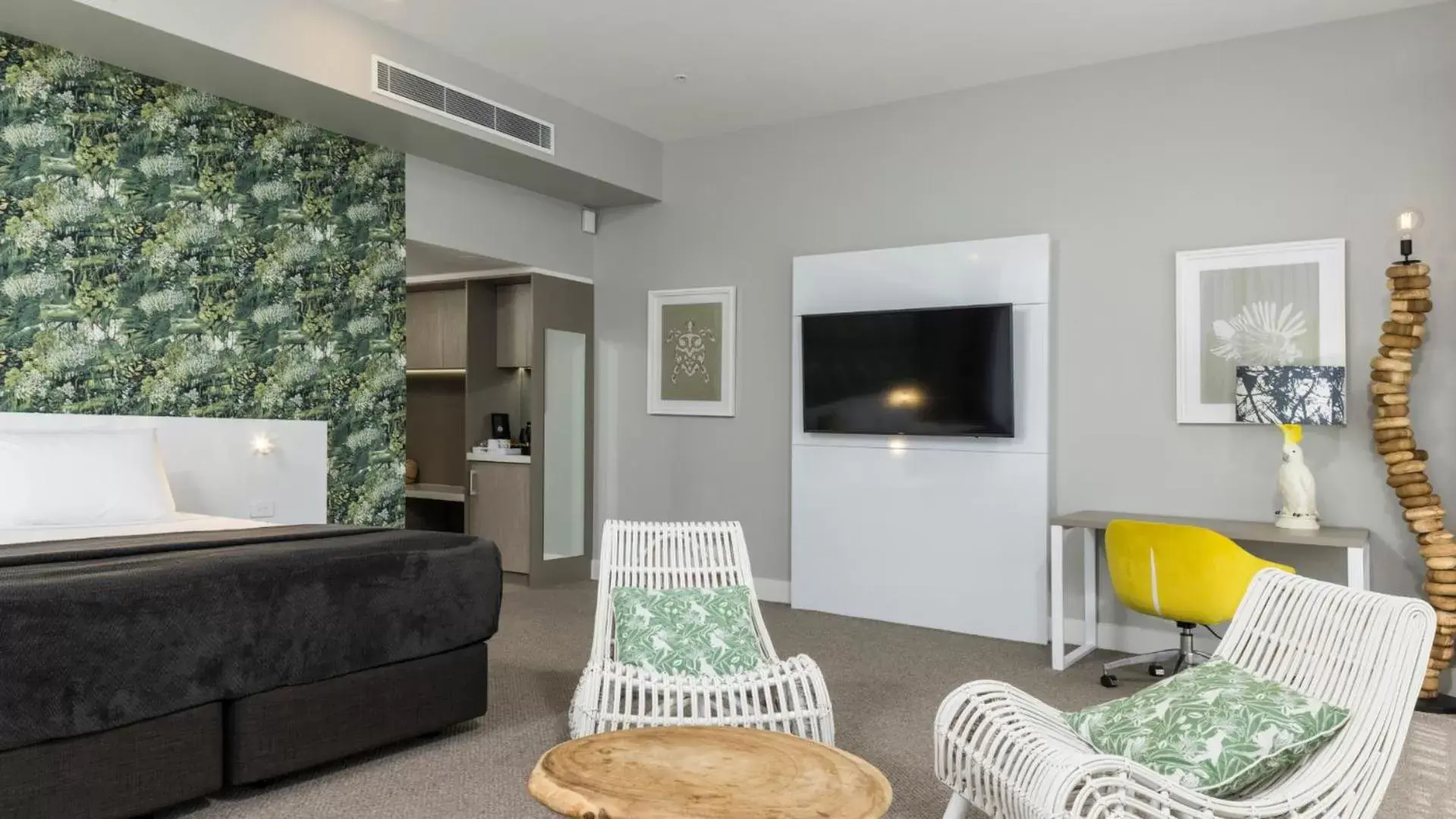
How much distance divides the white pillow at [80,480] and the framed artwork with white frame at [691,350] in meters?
3.16

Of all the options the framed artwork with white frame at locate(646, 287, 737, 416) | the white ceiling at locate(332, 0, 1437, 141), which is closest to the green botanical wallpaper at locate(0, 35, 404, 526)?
the white ceiling at locate(332, 0, 1437, 141)

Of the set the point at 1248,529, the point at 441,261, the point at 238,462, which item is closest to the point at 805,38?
the point at 441,261

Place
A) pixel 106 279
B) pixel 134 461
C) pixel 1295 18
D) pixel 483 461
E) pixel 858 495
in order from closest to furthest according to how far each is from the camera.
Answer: pixel 134 461 → pixel 106 279 → pixel 1295 18 → pixel 858 495 → pixel 483 461

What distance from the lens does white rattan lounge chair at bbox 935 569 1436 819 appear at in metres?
1.93

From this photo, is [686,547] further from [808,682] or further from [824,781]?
[824,781]

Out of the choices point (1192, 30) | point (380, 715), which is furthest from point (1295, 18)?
point (380, 715)

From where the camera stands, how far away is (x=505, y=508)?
6.73 m

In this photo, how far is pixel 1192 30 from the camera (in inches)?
186

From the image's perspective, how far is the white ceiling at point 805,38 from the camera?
4.48 m

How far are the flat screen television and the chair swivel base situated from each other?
1.24 meters

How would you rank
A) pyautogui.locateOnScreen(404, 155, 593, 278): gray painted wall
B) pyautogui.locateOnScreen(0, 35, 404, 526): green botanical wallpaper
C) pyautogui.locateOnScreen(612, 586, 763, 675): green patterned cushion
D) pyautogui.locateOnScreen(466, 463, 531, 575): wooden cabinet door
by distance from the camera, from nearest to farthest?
1. pyautogui.locateOnScreen(612, 586, 763, 675): green patterned cushion
2. pyautogui.locateOnScreen(0, 35, 404, 526): green botanical wallpaper
3. pyautogui.locateOnScreen(404, 155, 593, 278): gray painted wall
4. pyautogui.locateOnScreen(466, 463, 531, 575): wooden cabinet door

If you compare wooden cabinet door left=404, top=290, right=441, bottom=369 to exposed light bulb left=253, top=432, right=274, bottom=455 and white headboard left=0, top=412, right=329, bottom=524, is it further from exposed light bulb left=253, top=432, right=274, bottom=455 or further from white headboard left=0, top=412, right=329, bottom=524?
exposed light bulb left=253, top=432, right=274, bottom=455

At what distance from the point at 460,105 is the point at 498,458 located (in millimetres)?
2491

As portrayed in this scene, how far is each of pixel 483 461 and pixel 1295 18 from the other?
5.19 meters
